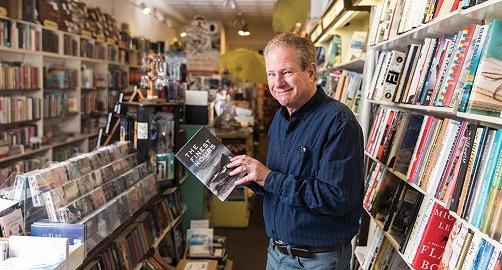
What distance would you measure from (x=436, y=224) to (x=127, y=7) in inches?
324

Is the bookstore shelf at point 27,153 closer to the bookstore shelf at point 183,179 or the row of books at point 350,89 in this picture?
the bookstore shelf at point 183,179

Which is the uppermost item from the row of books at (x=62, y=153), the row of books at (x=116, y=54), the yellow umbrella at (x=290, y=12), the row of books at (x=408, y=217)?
the yellow umbrella at (x=290, y=12)

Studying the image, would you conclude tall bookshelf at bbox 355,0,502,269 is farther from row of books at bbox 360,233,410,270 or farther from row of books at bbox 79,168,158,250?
row of books at bbox 79,168,158,250

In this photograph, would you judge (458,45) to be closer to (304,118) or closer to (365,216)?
(304,118)

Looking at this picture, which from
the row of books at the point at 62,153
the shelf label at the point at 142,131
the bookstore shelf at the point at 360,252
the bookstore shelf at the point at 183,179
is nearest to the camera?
the bookstore shelf at the point at 360,252

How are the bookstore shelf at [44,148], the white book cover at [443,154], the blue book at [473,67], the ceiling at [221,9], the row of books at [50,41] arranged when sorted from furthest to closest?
1. the ceiling at [221,9]
2. the row of books at [50,41]
3. the bookstore shelf at [44,148]
4. the white book cover at [443,154]
5. the blue book at [473,67]

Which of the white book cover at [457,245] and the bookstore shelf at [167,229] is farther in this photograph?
the bookstore shelf at [167,229]

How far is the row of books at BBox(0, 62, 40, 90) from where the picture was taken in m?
4.59

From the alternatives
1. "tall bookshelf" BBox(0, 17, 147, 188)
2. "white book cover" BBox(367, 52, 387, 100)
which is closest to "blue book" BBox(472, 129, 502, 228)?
"white book cover" BBox(367, 52, 387, 100)

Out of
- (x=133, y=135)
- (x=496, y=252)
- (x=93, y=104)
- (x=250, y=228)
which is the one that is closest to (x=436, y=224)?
(x=496, y=252)

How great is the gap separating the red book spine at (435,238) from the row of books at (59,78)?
5006 mm

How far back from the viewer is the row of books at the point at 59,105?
552 centimetres

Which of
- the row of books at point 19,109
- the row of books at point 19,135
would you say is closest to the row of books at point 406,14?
the row of books at point 19,109

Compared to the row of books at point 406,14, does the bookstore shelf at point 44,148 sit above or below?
below
